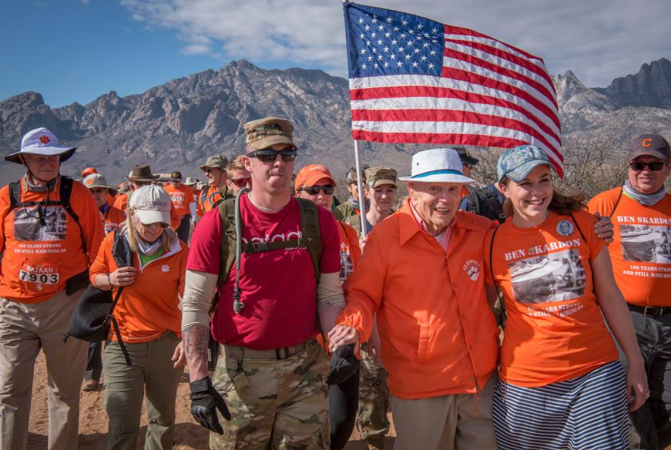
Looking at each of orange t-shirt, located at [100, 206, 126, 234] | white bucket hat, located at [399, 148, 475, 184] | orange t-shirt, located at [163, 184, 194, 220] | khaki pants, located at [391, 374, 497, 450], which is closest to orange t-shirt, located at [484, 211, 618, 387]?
khaki pants, located at [391, 374, 497, 450]

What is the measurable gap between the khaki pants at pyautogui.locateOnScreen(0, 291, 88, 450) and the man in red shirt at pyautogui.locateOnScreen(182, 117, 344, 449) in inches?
82.8

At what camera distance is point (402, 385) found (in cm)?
273

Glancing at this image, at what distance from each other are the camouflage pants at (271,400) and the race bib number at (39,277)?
223 cm

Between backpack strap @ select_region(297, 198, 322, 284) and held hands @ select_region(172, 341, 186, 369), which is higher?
backpack strap @ select_region(297, 198, 322, 284)

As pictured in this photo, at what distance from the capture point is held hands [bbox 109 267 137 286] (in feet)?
11.6

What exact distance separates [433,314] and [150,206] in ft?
7.77

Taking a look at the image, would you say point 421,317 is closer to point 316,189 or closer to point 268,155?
point 268,155

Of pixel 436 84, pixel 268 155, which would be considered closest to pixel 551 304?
pixel 268 155

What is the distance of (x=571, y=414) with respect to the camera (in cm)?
258

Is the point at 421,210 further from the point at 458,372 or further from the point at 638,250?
the point at 638,250

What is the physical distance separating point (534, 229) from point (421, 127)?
6.24ft

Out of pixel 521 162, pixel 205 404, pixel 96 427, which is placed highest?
pixel 521 162

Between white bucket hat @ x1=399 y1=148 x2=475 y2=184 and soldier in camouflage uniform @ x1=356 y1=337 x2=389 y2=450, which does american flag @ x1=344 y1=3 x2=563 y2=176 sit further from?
soldier in camouflage uniform @ x1=356 y1=337 x2=389 y2=450

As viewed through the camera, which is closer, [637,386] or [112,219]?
[637,386]
